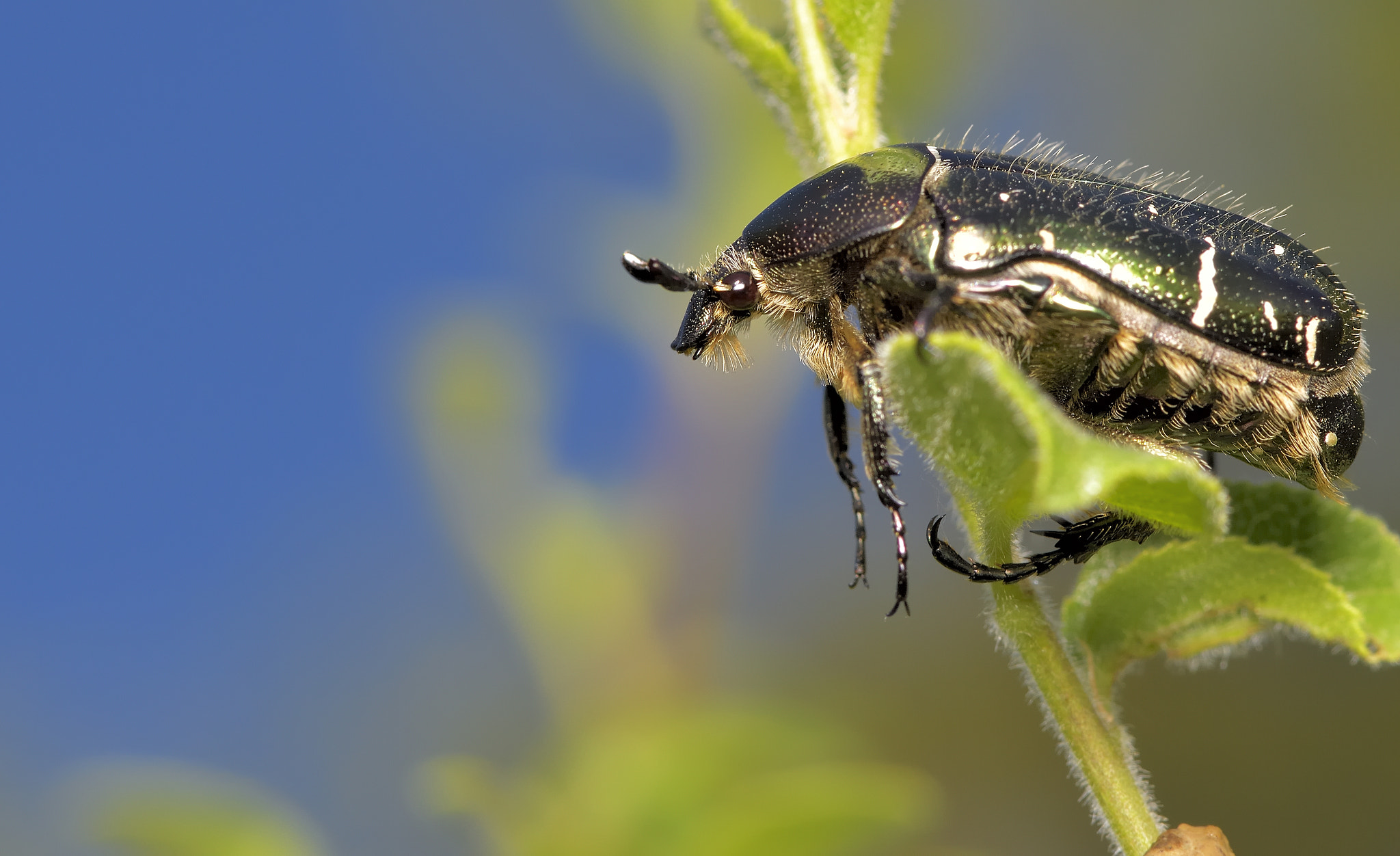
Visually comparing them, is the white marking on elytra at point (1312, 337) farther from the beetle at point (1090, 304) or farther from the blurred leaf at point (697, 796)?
the blurred leaf at point (697, 796)

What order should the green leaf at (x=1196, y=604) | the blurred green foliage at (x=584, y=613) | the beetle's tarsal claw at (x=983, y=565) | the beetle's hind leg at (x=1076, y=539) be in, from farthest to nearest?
the blurred green foliage at (x=584, y=613) < the beetle's hind leg at (x=1076, y=539) < the beetle's tarsal claw at (x=983, y=565) < the green leaf at (x=1196, y=604)

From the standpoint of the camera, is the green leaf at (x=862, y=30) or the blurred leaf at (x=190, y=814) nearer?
the green leaf at (x=862, y=30)

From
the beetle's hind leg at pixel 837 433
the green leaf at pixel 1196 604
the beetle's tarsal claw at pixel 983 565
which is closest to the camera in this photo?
the green leaf at pixel 1196 604

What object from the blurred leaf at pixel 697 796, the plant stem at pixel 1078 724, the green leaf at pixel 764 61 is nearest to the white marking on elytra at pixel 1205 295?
the plant stem at pixel 1078 724

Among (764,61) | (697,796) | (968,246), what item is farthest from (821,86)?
(697,796)

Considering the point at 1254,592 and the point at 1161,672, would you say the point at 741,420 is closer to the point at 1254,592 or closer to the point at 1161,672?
the point at 1254,592

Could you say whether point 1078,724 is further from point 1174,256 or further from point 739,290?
point 739,290

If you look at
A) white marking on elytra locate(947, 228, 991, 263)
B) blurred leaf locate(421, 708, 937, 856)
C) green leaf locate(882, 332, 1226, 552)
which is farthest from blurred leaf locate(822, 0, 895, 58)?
blurred leaf locate(421, 708, 937, 856)
